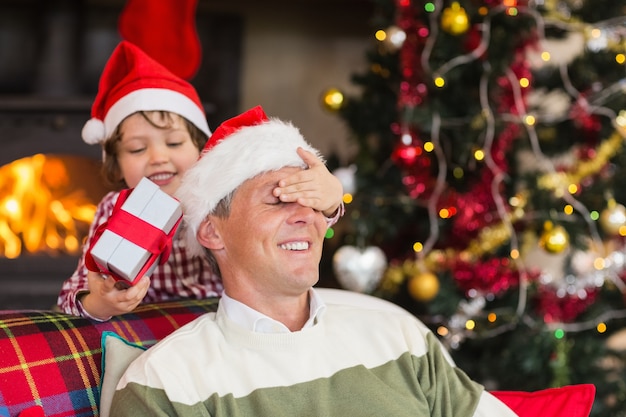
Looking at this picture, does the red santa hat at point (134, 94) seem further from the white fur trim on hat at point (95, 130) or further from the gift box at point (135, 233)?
the gift box at point (135, 233)

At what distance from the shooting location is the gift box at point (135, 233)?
155cm

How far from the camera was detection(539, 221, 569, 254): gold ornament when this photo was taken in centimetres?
274

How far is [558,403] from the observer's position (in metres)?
1.66

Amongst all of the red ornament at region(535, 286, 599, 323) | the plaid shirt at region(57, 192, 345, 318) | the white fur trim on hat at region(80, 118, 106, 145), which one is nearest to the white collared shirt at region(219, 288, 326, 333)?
the plaid shirt at region(57, 192, 345, 318)

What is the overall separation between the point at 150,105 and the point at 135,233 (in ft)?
2.05

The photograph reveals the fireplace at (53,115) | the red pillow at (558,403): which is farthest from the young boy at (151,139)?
the fireplace at (53,115)

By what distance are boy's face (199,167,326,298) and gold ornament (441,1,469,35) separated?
4.21 ft

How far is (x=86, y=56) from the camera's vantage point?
3.76 m

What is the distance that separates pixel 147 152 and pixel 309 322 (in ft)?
2.17

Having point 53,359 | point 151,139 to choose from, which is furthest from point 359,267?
point 53,359

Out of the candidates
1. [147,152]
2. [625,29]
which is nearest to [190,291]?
[147,152]

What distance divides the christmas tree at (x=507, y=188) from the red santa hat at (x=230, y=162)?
3.79ft

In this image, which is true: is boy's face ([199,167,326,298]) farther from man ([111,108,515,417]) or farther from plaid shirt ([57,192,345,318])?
plaid shirt ([57,192,345,318])

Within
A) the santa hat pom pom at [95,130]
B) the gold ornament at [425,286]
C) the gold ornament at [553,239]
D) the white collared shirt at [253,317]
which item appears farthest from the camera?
the gold ornament at [425,286]
